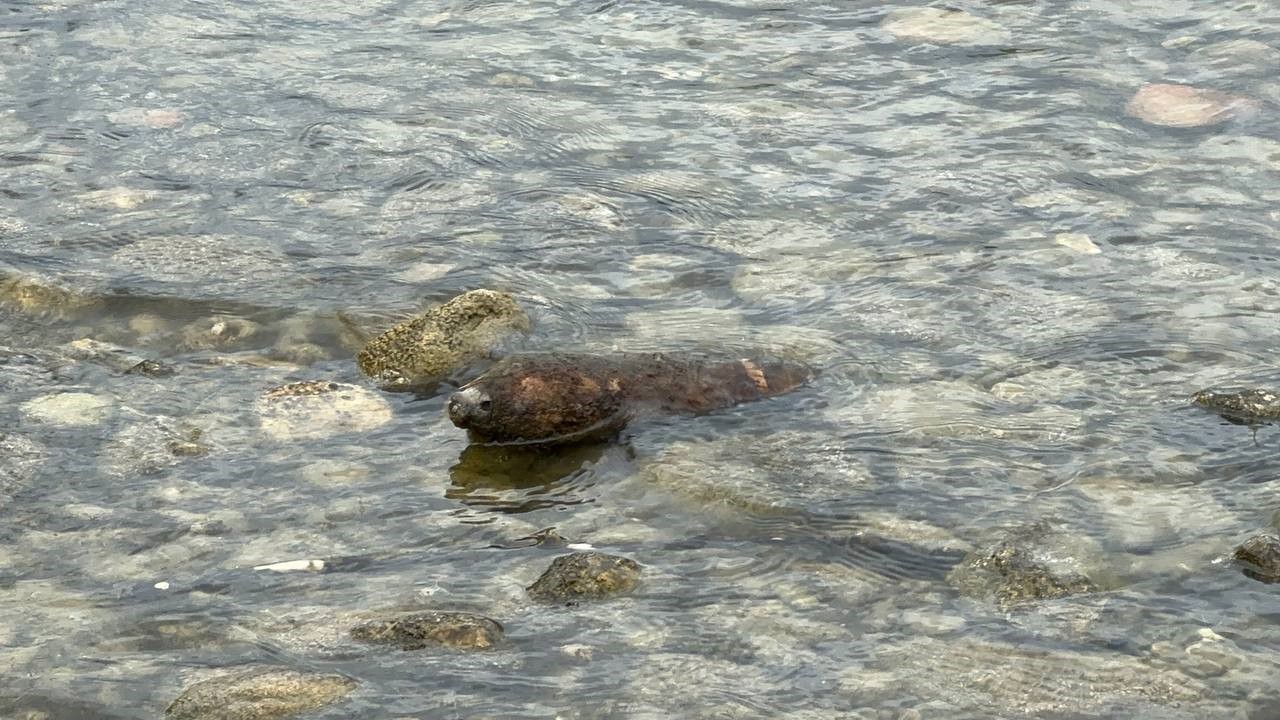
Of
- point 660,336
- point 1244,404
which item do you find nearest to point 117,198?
point 660,336

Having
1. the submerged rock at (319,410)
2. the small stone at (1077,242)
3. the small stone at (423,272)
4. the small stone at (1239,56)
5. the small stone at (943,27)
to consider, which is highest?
the small stone at (943,27)

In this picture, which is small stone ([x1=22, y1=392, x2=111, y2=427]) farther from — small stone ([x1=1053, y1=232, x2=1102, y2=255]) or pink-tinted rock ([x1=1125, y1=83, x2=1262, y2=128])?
pink-tinted rock ([x1=1125, y1=83, x2=1262, y2=128])

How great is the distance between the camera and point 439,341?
589 cm

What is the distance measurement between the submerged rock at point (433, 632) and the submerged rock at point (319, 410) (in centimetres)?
134

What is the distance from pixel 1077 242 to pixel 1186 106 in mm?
1761

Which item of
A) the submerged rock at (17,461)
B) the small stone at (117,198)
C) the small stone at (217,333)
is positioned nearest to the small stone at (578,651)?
the submerged rock at (17,461)

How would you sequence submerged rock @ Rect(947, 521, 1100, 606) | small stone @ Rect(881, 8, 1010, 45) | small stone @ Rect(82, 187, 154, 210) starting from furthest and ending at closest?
small stone @ Rect(881, 8, 1010, 45)
small stone @ Rect(82, 187, 154, 210)
submerged rock @ Rect(947, 521, 1100, 606)

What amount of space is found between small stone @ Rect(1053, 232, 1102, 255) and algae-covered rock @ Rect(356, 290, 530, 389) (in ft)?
8.08

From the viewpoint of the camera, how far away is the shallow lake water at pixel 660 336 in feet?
13.9

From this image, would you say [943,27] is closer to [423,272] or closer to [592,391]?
[423,272]

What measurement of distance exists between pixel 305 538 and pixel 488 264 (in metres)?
2.24

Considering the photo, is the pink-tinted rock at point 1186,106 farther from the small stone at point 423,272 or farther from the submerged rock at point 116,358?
the submerged rock at point 116,358

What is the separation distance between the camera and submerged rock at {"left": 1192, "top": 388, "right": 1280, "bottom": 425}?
5.35m

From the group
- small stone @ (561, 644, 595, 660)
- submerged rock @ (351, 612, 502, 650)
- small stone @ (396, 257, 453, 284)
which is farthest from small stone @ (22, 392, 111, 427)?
small stone @ (561, 644, 595, 660)
